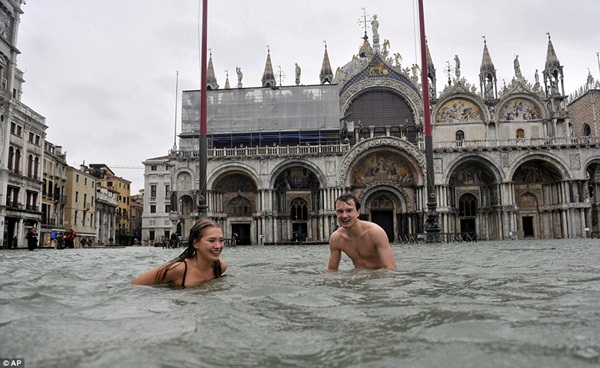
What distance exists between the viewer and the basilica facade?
3281cm

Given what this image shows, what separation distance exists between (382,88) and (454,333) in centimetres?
3583

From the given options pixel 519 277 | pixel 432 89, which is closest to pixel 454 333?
pixel 519 277

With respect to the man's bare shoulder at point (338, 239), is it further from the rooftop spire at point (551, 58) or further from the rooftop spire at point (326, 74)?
the rooftop spire at point (551, 58)

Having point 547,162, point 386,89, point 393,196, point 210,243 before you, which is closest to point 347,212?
point 210,243

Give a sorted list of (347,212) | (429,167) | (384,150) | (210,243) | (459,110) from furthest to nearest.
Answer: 1. (459,110)
2. (384,150)
3. (429,167)
4. (347,212)
5. (210,243)

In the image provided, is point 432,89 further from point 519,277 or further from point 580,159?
point 519,277

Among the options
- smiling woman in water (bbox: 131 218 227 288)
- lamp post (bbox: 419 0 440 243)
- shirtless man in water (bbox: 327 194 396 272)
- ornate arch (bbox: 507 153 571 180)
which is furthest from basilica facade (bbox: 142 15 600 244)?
smiling woman in water (bbox: 131 218 227 288)

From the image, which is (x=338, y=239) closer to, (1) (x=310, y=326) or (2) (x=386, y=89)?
(1) (x=310, y=326)

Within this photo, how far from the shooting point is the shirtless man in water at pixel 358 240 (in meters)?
6.31

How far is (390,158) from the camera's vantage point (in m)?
34.5

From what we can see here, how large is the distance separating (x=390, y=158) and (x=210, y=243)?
30464 millimetres

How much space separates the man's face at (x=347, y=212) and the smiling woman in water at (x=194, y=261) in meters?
1.80

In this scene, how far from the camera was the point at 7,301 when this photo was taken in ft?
13.4

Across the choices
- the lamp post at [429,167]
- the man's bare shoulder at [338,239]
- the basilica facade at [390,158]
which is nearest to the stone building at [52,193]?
the basilica facade at [390,158]
